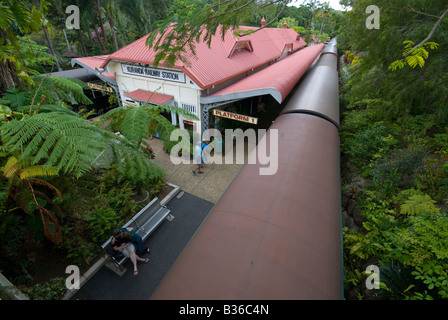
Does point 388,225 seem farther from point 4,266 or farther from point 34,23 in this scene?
point 4,266

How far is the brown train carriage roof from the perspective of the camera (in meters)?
1.89

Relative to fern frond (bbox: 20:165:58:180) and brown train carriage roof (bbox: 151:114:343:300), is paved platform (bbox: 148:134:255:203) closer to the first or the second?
brown train carriage roof (bbox: 151:114:343:300)

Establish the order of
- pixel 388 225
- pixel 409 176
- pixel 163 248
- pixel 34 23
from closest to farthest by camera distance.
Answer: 1. pixel 34 23
2. pixel 388 225
3. pixel 409 176
4. pixel 163 248

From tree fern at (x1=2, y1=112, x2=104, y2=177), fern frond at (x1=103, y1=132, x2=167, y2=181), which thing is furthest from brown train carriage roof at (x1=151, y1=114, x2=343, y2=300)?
tree fern at (x1=2, y1=112, x2=104, y2=177)

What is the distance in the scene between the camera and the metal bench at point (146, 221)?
4.56 metres

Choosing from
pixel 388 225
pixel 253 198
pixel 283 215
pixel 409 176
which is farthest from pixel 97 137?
pixel 409 176

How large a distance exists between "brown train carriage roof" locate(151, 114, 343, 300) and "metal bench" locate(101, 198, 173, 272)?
3.16 metres

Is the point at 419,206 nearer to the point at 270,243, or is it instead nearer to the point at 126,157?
the point at 270,243

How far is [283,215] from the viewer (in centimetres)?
256

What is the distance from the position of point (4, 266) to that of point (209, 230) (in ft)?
14.4

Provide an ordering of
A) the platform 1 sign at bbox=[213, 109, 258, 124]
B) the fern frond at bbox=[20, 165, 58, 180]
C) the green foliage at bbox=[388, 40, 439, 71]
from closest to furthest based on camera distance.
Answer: the green foliage at bbox=[388, 40, 439, 71] → the fern frond at bbox=[20, 165, 58, 180] → the platform 1 sign at bbox=[213, 109, 258, 124]

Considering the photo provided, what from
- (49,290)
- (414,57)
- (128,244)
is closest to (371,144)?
(414,57)

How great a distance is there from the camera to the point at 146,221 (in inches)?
214

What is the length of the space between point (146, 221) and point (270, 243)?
4.26 metres
